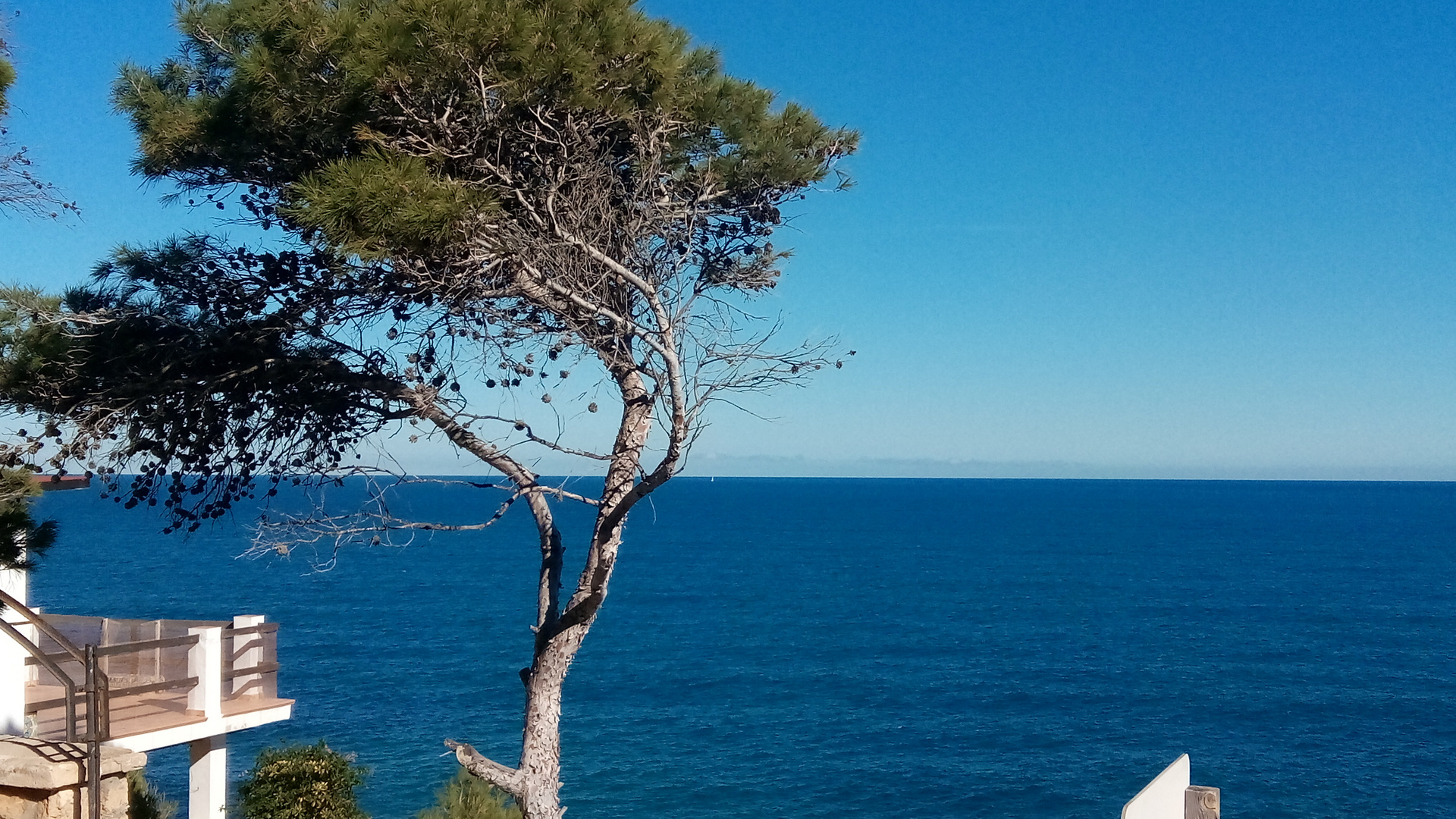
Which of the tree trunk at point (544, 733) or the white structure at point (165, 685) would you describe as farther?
the white structure at point (165, 685)

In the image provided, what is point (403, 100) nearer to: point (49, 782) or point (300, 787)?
point (49, 782)

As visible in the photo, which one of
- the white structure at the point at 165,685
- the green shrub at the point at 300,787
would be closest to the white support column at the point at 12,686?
the white structure at the point at 165,685

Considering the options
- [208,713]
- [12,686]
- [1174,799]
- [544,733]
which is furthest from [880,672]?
[1174,799]

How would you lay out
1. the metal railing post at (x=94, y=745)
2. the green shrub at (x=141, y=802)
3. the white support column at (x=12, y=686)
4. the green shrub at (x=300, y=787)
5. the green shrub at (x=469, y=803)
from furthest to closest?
the green shrub at (x=300, y=787) < the green shrub at (x=141, y=802) < the green shrub at (x=469, y=803) < the white support column at (x=12, y=686) < the metal railing post at (x=94, y=745)

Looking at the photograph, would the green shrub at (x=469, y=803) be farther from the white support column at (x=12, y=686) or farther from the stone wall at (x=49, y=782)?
the white support column at (x=12, y=686)

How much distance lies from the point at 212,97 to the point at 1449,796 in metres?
30.8

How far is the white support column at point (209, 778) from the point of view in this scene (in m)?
9.96

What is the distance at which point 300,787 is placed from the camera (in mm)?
11648

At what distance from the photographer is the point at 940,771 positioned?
28.4 meters

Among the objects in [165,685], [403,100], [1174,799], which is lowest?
[165,685]

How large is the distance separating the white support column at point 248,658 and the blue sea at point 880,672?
2.09 metres

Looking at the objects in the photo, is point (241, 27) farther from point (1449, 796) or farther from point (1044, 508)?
point (1044, 508)

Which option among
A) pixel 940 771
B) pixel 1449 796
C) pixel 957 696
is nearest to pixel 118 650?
pixel 940 771

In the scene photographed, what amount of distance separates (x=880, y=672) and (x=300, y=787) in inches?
1220
